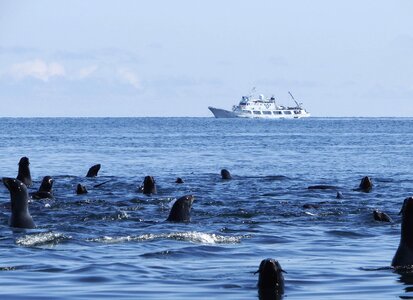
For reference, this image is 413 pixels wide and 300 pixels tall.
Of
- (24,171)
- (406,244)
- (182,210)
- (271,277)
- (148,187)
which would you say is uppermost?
(24,171)

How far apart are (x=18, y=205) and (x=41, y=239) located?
7.15 feet

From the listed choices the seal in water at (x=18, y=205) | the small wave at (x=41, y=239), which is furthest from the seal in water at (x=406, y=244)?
the seal in water at (x=18, y=205)

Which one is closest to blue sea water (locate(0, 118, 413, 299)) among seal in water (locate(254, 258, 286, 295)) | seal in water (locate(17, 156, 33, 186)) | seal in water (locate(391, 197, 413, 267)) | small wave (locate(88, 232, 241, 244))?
small wave (locate(88, 232, 241, 244))

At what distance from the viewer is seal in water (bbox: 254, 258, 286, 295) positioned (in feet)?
49.2

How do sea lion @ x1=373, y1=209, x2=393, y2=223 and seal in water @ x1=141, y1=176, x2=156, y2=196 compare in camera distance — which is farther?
seal in water @ x1=141, y1=176, x2=156, y2=196

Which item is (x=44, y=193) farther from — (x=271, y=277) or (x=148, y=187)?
(x=271, y=277)

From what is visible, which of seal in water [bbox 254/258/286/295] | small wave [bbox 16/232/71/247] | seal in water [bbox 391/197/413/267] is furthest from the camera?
small wave [bbox 16/232/71/247]

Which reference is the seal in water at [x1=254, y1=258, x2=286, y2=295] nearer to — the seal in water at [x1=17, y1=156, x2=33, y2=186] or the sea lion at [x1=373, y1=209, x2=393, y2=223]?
the sea lion at [x1=373, y1=209, x2=393, y2=223]

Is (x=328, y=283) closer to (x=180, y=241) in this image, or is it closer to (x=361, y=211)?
(x=180, y=241)

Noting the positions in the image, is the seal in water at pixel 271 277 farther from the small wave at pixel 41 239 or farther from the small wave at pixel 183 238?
the small wave at pixel 41 239

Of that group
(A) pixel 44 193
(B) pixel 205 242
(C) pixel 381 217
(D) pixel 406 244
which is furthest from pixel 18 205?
(D) pixel 406 244

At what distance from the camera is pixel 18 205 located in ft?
71.9

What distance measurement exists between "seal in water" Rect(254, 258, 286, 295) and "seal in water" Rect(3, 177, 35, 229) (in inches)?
299

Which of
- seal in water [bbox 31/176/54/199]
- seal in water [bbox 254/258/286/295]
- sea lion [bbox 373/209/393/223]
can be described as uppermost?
seal in water [bbox 31/176/54/199]
